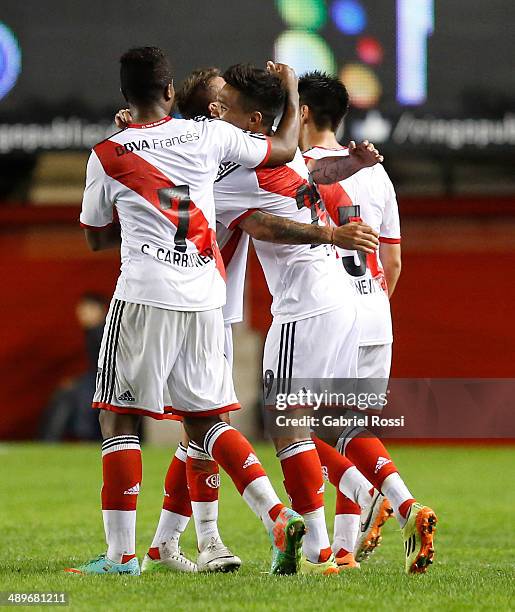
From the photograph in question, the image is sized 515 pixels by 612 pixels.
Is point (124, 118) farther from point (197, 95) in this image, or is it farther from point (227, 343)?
point (227, 343)

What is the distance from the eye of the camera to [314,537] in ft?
17.5

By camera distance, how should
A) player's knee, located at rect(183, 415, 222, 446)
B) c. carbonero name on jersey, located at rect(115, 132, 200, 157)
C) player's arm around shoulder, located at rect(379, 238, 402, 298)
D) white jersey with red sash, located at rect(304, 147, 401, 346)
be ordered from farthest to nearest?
player's arm around shoulder, located at rect(379, 238, 402, 298) < white jersey with red sash, located at rect(304, 147, 401, 346) < player's knee, located at rect(183, 415, 222, 446) < c. carbonero name on jersey, located at rect(115, 132, 200, 157)

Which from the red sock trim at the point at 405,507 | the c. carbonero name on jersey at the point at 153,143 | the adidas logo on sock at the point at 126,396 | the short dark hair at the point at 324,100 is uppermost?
the short dark hair at the point at 324,100

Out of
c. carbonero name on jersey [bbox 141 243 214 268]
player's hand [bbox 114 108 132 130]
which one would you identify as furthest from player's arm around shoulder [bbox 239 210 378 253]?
player's hand [bbox 114 108 132 130]

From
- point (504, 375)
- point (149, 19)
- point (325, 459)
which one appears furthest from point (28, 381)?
point (325, 459)

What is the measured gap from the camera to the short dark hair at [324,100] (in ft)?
19.8

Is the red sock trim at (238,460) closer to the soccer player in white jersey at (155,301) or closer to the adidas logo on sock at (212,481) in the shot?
the soccer player in white jersey at (155,301)

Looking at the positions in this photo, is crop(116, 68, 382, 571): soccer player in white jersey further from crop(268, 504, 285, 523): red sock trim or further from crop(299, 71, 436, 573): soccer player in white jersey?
crop(268, 504, 285, 523): red sock trim

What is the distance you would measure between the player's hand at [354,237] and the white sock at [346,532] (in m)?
1.37

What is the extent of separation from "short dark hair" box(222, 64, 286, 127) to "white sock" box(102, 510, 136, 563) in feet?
5.84

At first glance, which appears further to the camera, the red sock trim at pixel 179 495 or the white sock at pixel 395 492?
the red sock trim at pixel 179 495

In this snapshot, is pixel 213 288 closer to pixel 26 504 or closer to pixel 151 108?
pixel 151 108

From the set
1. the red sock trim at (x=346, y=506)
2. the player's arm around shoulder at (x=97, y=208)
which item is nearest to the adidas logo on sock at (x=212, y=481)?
the red sock trim at (x=346, y=506)

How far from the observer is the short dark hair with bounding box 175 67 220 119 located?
5.86 meters
